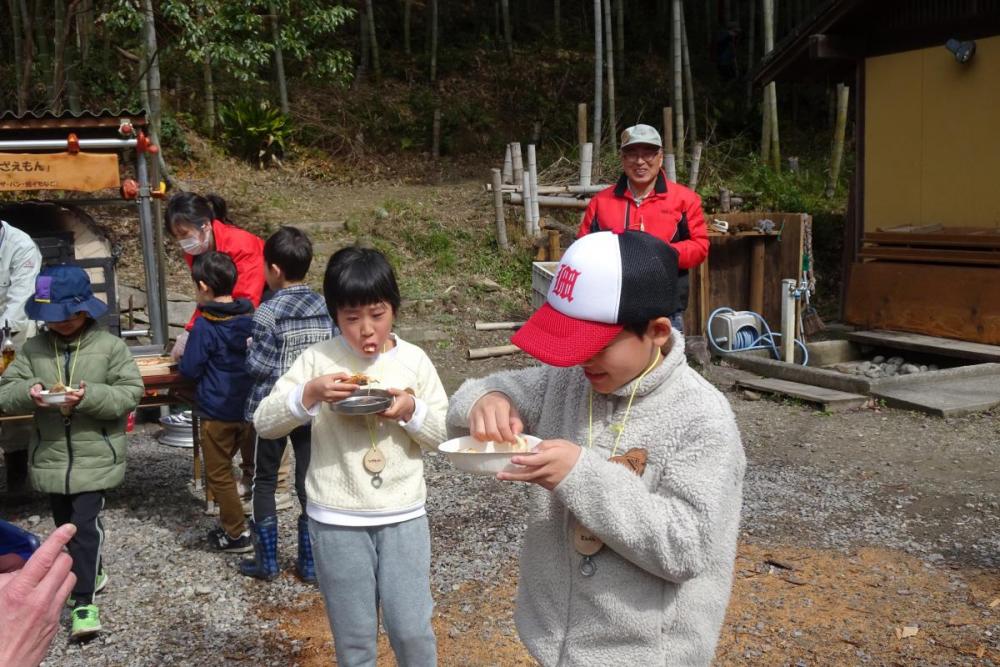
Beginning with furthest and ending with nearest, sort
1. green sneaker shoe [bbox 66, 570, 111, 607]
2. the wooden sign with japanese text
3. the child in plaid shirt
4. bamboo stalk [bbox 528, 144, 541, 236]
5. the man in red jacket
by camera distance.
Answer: bamboo stalk [bbox 528, 144, 541, 236] → the wooden sign with japanese text → the man in red jacket → green sneaker shoe [bbox 66, 570, 111, 607] → the child in plaid shirt

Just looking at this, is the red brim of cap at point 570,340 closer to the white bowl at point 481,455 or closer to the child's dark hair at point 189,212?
the white bowl at point 481,455

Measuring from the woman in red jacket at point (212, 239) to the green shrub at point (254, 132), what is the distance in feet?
38.1

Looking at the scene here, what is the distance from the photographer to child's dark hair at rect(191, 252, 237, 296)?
4750 millimetres

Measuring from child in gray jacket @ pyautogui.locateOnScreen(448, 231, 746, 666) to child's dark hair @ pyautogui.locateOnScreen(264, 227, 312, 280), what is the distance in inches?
91.0

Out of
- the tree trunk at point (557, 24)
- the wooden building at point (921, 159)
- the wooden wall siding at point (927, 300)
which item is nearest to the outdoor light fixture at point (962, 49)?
the wooden building at point (921, 159)

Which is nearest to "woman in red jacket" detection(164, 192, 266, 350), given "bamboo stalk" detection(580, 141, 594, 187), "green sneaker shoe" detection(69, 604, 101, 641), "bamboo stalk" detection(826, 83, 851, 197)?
"green sneaker shoe" detection(69, 604, 101, 641)

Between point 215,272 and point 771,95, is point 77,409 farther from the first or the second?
point 771,95

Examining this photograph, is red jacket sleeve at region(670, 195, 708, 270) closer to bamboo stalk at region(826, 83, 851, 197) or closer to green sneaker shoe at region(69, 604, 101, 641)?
green sneaker shoe at region(69, 604, 101, 641)

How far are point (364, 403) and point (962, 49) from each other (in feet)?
27.0

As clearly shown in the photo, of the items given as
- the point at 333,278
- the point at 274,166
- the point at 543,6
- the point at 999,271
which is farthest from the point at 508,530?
the point at 543,6

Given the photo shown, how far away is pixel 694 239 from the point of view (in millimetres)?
6336

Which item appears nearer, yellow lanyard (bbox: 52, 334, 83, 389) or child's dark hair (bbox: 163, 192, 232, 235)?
yellow lanyard (bbox: 52, 334, 83, 389)

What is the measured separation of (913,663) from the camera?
11.7 feet

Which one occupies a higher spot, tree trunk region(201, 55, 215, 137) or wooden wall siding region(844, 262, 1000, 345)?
tree trunk region(201, 55, 215, 137)
